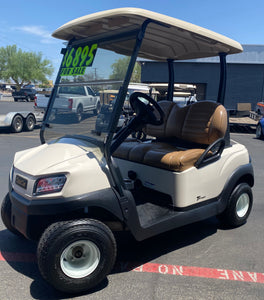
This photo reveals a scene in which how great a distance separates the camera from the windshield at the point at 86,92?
8.53 feet

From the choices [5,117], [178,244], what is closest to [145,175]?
[178,244]

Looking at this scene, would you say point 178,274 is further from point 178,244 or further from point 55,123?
point 55,123

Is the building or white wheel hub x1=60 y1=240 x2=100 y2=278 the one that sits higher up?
the building

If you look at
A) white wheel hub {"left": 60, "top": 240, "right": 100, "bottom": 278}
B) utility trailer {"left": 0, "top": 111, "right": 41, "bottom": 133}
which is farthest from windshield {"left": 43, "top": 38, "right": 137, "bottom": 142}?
utility trailer {"left": 0, "top": 111, "right": 41, "bottom": 133}

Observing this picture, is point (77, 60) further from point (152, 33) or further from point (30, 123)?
point (30, 123)

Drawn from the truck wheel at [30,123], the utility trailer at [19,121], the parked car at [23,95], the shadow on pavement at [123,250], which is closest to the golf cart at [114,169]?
the shadow on pavement at [123,250]

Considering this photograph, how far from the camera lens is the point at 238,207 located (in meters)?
3.60

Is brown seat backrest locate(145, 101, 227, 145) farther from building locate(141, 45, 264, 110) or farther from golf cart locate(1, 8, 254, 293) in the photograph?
building locate(141, 45, 264, 110)

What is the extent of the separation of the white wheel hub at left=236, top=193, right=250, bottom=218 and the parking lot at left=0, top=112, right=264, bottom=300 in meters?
0.17

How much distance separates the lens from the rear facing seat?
9.99ft

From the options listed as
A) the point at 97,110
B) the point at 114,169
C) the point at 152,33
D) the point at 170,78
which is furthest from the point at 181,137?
the point at 114,169

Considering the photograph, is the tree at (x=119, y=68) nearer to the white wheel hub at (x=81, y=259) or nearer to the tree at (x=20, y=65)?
the white wheel hub at (x=81, y=259)

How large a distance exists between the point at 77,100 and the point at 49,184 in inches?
38.4

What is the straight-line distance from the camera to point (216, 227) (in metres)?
3.60
